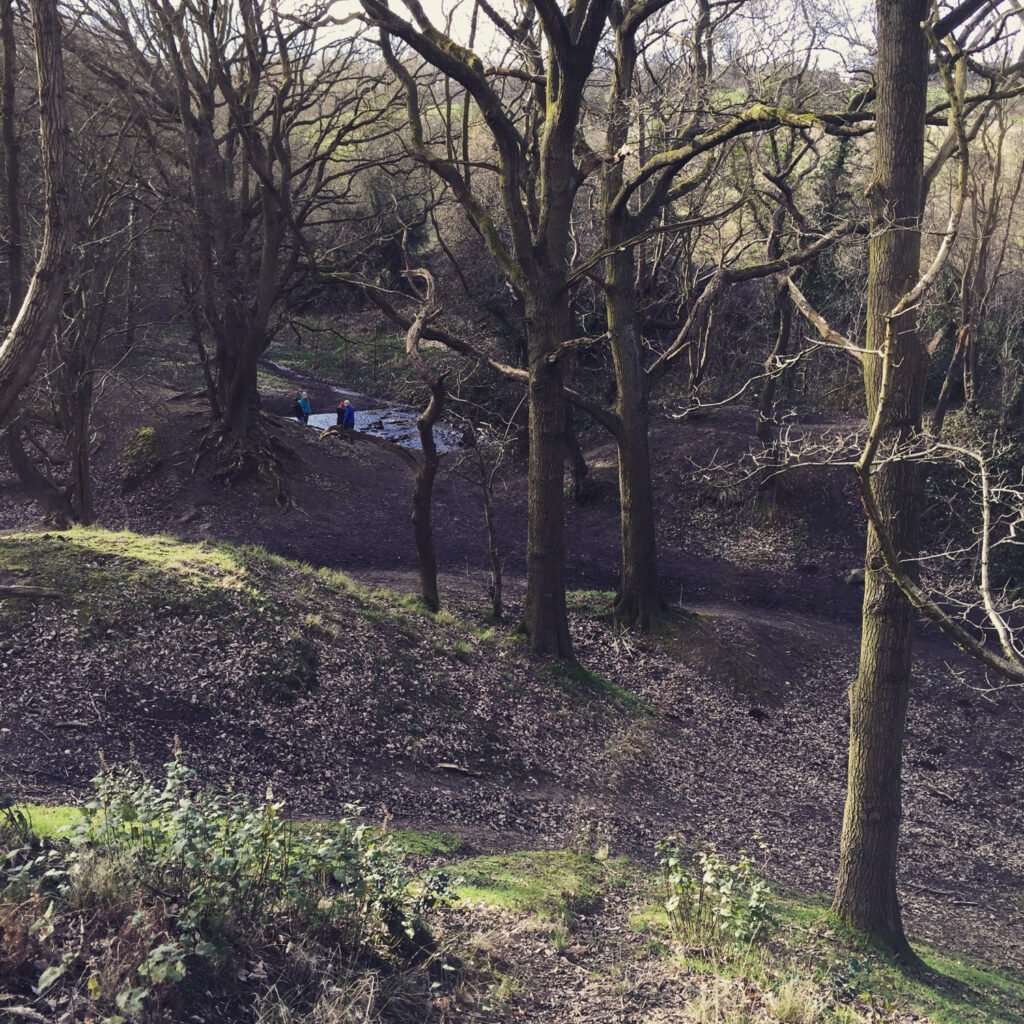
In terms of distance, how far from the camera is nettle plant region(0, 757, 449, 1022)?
3.62m

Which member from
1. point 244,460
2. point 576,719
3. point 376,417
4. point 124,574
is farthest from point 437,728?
point 376,417

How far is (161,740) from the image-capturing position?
781 cm

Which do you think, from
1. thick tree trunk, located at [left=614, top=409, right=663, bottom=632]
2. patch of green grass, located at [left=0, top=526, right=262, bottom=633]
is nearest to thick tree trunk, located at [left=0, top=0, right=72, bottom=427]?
patch of green grass, located at [left=0, top=526, right=262, bottom=633]

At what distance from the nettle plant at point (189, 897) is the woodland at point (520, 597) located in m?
0.03

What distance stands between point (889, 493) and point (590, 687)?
6.10 m

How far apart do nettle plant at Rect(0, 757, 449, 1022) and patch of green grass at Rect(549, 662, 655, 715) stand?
7.09 metres

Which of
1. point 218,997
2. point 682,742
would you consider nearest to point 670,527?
point 682,742

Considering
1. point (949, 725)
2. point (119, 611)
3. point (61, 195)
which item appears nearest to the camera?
point (61, 195)

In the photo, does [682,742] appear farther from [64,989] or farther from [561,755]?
[64,989]

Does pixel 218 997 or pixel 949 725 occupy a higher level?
pixel 218 997

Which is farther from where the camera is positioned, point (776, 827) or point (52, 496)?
point (52, 496)

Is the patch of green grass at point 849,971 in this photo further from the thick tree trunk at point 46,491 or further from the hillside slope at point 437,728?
the thick tree trunk at point 46,491

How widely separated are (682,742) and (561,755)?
215cm

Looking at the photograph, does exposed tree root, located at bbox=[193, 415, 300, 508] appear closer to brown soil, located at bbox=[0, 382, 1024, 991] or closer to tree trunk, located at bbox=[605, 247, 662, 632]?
brown soil, located at bbox=[0, 382, 1024, 991]
